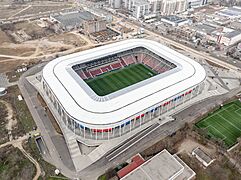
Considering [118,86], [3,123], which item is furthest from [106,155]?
[3,123]

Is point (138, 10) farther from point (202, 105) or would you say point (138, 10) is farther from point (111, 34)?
point (202, 105)

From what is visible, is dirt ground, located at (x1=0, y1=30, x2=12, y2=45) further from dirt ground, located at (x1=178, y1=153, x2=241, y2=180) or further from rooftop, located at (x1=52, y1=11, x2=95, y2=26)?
dirt ground, located at (x1=178, y1=153, x2=241, y2=180)

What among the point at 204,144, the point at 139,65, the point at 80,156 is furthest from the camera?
the point at 139,65

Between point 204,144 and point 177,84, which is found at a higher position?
point 177,84

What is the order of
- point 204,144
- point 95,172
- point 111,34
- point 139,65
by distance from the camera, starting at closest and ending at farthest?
point 95,172 → point 204,144 → point 139,65 → point 111,34

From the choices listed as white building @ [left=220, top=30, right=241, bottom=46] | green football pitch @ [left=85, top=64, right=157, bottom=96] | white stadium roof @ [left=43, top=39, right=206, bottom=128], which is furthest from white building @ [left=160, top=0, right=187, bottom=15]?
white stadium roof @ [left=43, top=39, right=206, bottom=128]

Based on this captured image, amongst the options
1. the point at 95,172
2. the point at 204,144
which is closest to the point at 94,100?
the point at 95,172

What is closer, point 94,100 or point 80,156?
point 80,156
